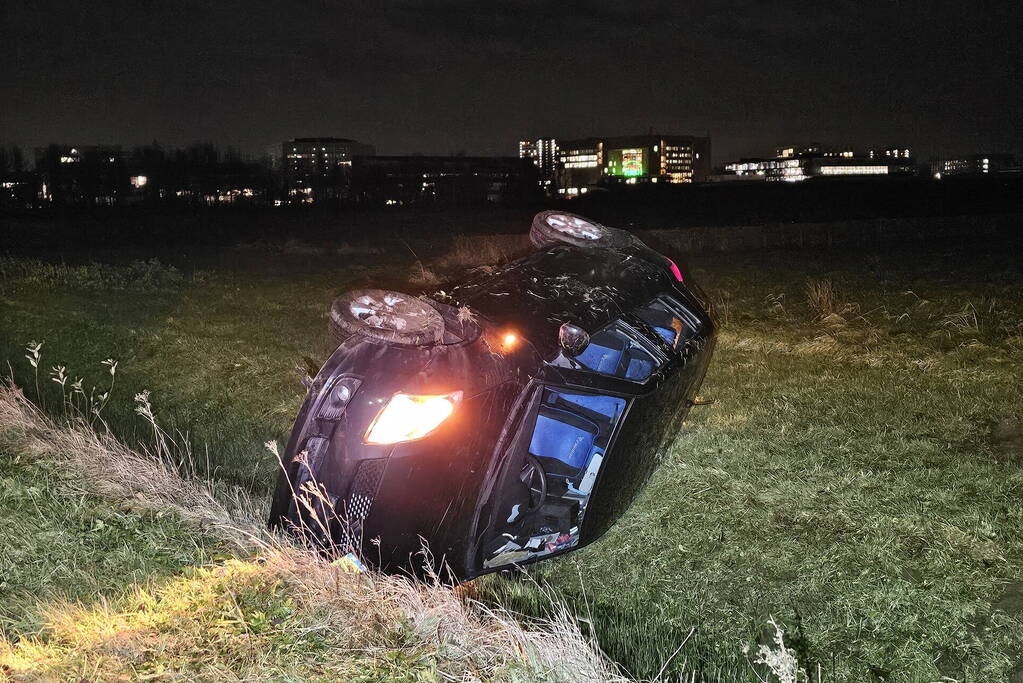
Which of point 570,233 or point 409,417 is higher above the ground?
point 570,233

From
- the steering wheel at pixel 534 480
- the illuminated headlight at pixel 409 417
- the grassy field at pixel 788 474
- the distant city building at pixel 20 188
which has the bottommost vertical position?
the grassy field at pixel 788 474

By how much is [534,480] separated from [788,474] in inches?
88.2

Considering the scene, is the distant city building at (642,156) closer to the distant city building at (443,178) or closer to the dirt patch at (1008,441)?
the distant city building at (443,178)

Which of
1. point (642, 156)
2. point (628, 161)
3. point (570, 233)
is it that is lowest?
point (570, 233)

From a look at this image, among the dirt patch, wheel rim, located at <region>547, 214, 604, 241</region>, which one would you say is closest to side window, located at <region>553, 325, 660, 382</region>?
wheel rim, located at <region>547, 214, 604, 241</region>

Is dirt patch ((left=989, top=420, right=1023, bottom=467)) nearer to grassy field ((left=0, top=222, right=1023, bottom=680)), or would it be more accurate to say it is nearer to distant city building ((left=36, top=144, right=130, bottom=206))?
grassy field ((left=0, top=222, right=1023, bottom=680))


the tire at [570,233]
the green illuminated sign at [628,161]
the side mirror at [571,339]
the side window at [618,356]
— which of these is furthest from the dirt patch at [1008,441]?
the green illuminated sign at [628,161]

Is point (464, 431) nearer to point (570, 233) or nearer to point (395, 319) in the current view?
point (395, 319)

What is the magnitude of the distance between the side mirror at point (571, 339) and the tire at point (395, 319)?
0.59 m

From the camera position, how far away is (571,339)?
4008 millimetres

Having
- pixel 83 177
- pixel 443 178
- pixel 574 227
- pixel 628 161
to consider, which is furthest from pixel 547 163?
pixel 574 227

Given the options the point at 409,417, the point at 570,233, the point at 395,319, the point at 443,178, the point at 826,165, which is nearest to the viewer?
the point at 409,417

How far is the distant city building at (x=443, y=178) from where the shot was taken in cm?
9538

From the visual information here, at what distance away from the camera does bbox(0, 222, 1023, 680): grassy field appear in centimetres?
380
